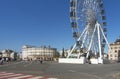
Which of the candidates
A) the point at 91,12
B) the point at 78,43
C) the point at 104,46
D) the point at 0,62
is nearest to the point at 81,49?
the point at 78,43

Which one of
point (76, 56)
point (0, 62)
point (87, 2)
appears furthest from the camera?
point (76, 56)

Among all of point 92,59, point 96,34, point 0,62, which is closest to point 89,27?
point 96,34

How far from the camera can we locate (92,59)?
7169 centimetres

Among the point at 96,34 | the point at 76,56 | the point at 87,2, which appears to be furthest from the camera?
the point at 76,56

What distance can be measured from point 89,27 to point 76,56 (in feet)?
39.3

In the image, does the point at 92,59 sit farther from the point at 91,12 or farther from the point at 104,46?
the point at 91,12

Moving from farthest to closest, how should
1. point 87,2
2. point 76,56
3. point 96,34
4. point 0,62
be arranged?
point 76,56 → point 96,34 → point 87,2 → point 0,62

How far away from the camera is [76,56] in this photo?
77.6 m

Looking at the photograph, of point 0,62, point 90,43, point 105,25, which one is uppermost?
point 105,25

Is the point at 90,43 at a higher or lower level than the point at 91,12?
lower

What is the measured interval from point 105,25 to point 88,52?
333 inches

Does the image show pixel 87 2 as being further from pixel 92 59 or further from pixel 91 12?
pixel 92 59

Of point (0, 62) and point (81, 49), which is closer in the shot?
point (0, 62)

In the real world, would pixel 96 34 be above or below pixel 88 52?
above
